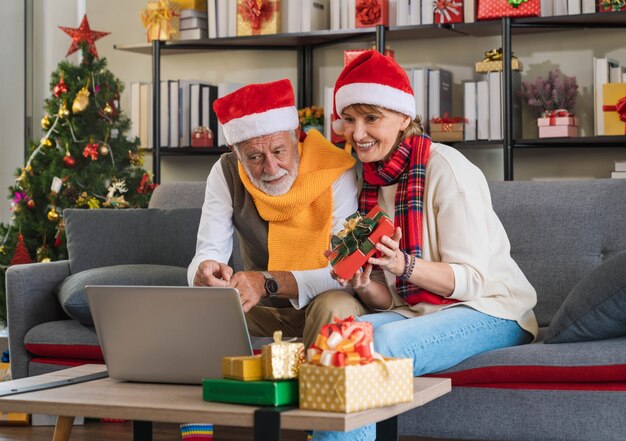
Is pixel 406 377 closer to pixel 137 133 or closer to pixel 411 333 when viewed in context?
pixel 411 333

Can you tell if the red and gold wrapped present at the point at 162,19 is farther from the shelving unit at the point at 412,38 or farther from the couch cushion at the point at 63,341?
the couch cushion at the point at 63,341

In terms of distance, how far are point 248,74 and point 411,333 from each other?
3.15 m

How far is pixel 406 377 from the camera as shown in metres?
1.60

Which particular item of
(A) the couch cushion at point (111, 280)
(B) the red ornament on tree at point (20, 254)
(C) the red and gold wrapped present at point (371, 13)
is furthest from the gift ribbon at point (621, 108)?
(B) the red ornament on tree at point (20, 254)

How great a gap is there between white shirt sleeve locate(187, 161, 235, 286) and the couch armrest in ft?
2.76

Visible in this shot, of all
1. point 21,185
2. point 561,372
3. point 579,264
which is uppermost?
point 21,185

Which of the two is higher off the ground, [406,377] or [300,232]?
[300,232]

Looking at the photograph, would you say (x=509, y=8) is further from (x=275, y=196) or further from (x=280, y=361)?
(x=280, y=361)

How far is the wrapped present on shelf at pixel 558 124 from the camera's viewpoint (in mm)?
4133

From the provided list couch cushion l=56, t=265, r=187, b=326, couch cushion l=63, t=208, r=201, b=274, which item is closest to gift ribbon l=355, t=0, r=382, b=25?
couch cushion l=63, t=208, r=201, b=274

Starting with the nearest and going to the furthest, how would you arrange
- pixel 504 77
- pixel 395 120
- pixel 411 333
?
pixel 411 333, pixel 395 120, pixel 504 77

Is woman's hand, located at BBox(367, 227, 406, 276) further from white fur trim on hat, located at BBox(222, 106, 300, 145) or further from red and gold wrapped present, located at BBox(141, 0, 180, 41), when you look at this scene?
red and gold wrapped present, located at BBox(141, 0, 180, 41)

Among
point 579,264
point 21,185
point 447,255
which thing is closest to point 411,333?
point 447,255

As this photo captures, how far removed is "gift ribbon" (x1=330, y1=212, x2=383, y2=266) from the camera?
1.95m
